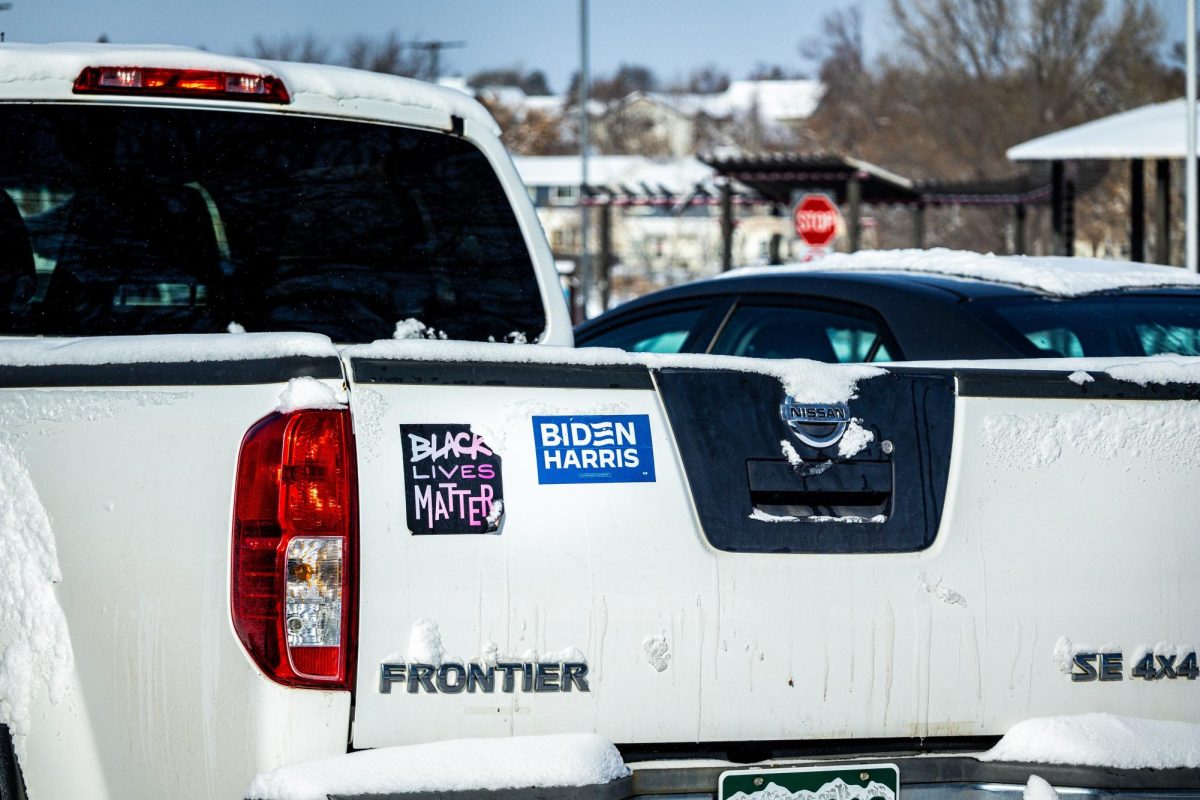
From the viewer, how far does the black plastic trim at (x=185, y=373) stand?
7.98 ft

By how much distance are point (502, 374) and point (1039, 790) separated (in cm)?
116

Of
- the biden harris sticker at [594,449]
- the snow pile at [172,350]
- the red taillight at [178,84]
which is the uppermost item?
the red taillight at [178,84]

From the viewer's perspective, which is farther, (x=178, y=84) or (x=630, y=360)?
(x=178, y=84)

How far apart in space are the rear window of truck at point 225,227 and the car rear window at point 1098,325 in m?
1.83

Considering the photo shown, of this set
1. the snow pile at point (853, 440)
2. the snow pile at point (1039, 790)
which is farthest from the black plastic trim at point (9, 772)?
the snow pile at point (1039, 790)

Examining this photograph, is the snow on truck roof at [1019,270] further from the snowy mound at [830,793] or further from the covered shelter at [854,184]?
the covered shelter at [854,184]

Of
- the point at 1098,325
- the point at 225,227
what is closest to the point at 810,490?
the point at 225,227

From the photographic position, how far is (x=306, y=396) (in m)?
2.41

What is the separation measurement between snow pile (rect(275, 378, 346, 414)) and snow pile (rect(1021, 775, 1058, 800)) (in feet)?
4.40

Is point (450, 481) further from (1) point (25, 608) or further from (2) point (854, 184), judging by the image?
(2) point (854, 184)

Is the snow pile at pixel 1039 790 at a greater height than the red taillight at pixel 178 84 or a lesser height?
lesser

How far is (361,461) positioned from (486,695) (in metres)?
0.42

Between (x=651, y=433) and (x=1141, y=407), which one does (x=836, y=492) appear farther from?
(x=1141, y=407)

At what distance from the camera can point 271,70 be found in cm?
362
